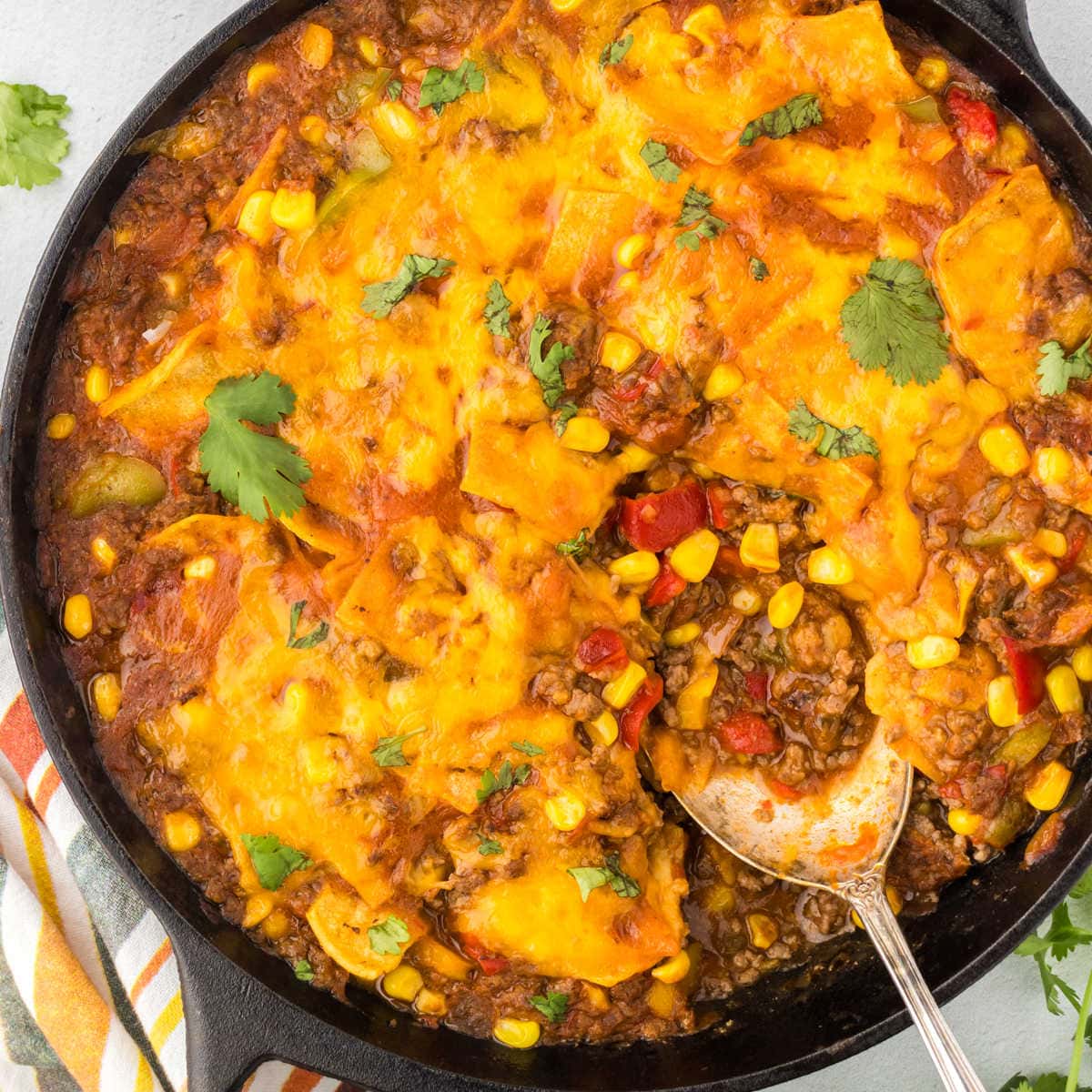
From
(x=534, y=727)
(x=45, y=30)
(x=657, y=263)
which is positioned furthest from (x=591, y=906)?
(x=45, y=30)

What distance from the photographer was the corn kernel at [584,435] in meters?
3.81

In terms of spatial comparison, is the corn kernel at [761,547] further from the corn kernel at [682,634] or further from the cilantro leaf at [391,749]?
the cilantro leaf at [391,749]

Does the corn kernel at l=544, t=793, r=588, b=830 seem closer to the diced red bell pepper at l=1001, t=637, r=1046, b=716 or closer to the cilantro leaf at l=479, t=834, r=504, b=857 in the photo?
the cilantro leaf at l=479, t=834, r=504, b=857

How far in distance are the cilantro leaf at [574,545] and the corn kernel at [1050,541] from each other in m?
1.31

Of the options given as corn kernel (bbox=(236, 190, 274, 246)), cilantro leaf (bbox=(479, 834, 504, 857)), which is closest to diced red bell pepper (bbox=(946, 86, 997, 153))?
corn kernel (bbox=(236, 190, 274, 246))

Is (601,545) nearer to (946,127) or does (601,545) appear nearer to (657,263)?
(657,263)

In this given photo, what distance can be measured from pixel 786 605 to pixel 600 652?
23.8 inches

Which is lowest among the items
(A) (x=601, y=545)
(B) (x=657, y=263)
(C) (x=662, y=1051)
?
(C) (x=662, y=1051)

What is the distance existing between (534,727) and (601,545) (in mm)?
630

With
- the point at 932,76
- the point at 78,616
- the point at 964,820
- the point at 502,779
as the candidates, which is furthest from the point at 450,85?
the point at 964,820

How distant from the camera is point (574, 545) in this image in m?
3.83

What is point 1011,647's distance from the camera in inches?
153

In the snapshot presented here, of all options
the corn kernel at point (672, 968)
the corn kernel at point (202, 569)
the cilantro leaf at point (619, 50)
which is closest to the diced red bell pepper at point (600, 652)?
the corn kernel at point (672, 968)

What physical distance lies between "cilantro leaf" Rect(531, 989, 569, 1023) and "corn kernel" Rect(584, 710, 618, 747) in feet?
2.79
